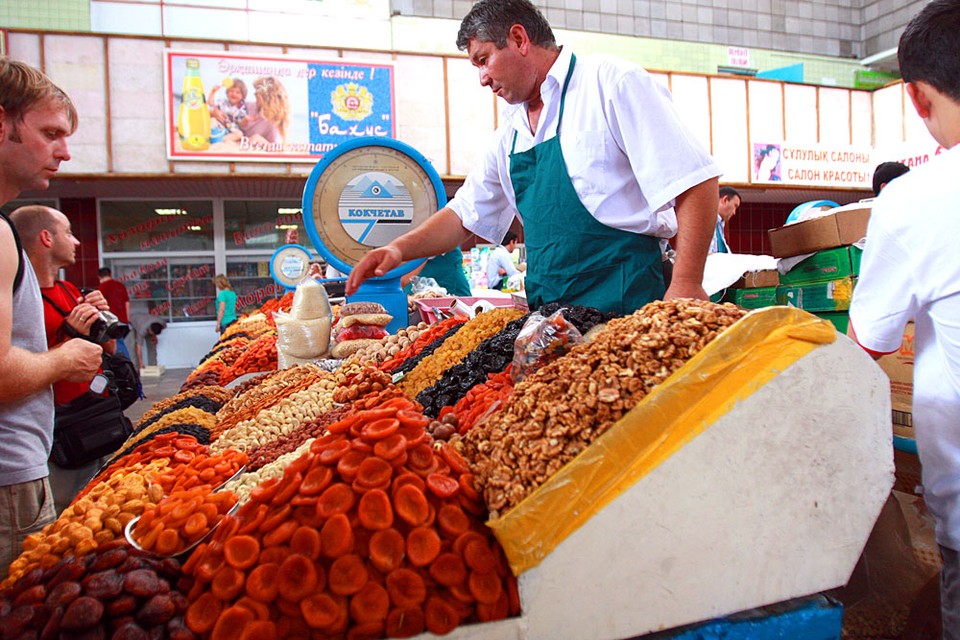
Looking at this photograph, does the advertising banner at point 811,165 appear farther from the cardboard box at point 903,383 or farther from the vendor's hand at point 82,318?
the vendor's hand at point 82,318

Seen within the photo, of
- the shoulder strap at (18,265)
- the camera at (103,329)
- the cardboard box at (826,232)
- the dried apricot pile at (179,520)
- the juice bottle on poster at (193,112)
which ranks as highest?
the juice bottle on poster at (193,112)

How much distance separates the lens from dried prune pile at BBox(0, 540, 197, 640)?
2.57 feet

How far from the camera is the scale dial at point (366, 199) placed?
2.59m

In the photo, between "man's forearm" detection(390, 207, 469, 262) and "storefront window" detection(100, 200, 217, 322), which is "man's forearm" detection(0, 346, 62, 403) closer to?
"man's forearm" detection(390, 207, 469, 262)

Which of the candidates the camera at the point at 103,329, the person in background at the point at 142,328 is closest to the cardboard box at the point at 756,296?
the camera at the point at 103,329

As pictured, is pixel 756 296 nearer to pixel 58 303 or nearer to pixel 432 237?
pixel 432 237

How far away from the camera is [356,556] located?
0.86m

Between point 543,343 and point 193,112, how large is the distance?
7612 mm

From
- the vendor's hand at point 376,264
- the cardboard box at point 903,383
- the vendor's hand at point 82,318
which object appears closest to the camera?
the cardboard box at point 903,383

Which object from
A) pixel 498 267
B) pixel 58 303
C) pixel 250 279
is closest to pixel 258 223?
pixel 250 279

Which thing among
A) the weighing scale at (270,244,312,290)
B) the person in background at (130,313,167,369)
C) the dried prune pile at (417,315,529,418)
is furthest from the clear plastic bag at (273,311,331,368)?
the person in background at (130,313,167,369)

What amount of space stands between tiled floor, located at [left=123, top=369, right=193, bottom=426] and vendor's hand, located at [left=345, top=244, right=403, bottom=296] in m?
4.39

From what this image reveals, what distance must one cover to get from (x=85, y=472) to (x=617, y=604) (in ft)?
7.53

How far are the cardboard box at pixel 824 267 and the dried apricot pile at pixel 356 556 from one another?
123 inches
